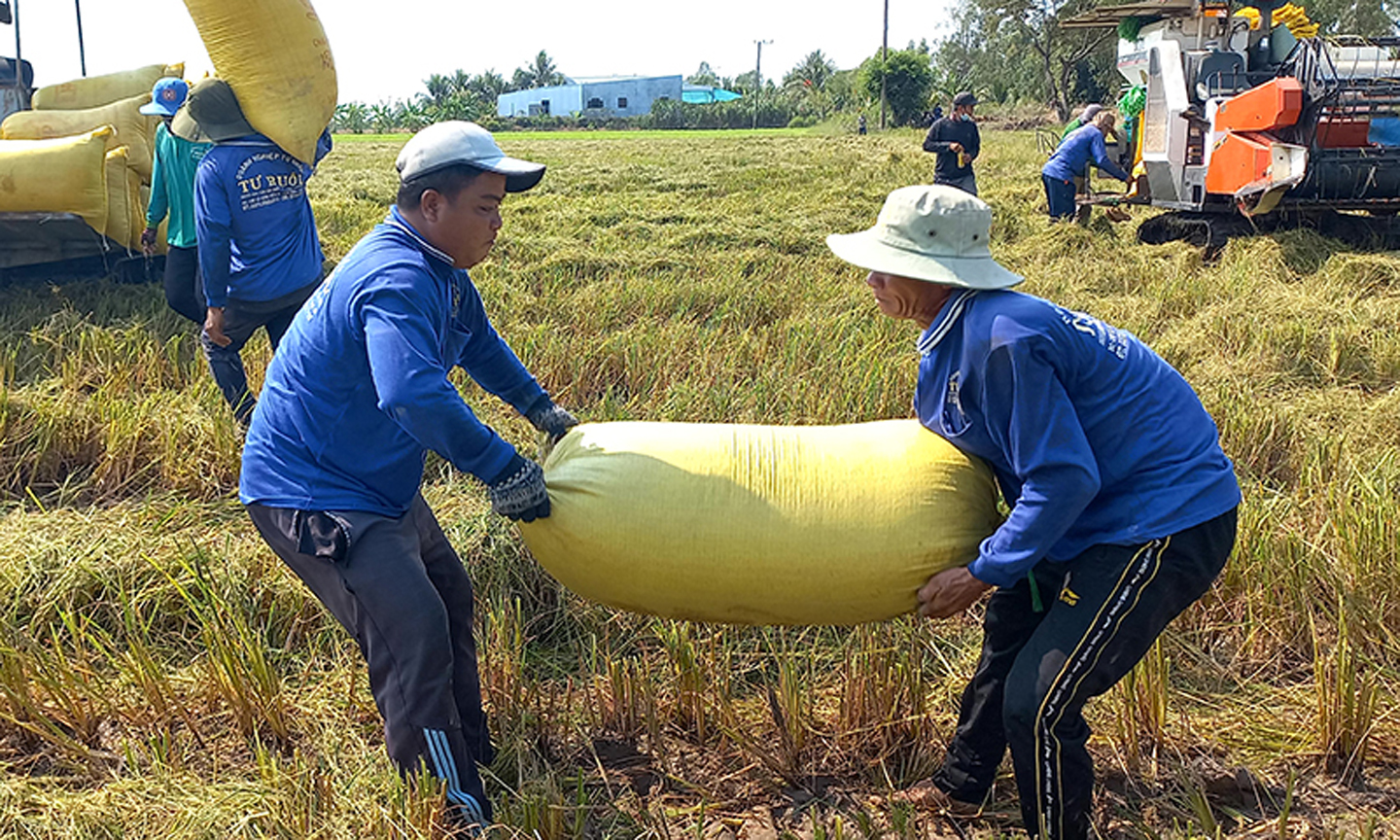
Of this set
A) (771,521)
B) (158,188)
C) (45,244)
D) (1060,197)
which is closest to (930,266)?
(771,521)

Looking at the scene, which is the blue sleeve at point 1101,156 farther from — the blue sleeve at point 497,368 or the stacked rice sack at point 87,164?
the blue sleeve at point 497,368

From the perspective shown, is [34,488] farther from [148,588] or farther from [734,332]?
[734,332]

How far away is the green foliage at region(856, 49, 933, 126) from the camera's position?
4062 cm

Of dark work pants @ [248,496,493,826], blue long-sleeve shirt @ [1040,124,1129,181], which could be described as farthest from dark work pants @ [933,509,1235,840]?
blue long-sleeve shirt @ [1040,124,1129,181]

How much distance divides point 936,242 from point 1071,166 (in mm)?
8521

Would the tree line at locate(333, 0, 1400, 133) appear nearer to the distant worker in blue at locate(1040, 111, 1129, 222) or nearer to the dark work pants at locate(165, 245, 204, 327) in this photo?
the distant worker in blue at locate(1040, 111, 1129, 222)

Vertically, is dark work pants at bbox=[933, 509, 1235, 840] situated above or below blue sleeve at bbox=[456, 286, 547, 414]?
below

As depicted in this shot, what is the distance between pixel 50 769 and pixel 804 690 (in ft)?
6.26

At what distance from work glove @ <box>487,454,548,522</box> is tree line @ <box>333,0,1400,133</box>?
2506 cm

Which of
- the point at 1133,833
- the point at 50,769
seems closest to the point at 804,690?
the point at 1133,833

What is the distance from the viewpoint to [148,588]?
316cm

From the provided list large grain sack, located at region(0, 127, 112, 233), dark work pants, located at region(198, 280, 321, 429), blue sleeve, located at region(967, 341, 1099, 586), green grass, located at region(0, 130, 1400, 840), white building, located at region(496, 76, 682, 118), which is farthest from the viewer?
white building, located at region(496, 76, 682, 118)

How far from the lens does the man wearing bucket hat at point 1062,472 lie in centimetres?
195

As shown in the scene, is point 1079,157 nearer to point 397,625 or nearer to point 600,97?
point 397,625
